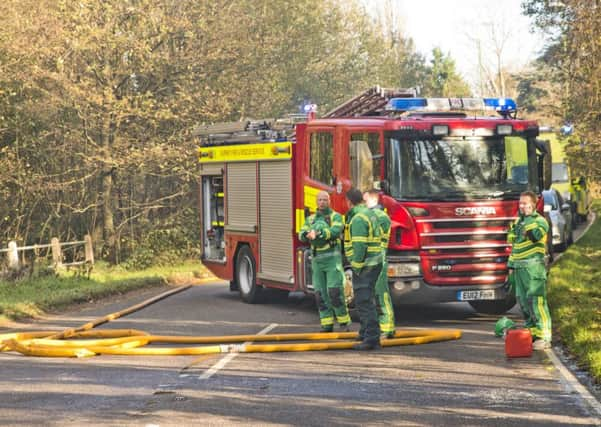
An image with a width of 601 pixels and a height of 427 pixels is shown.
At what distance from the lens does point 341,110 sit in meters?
18.9

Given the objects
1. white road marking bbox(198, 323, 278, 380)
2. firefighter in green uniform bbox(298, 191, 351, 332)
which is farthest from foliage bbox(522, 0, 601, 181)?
white road marking bbox(198, 323, 278, 380)

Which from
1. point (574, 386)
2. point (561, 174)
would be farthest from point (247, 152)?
point (561, 174)

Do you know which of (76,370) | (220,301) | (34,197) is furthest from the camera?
(34,197)

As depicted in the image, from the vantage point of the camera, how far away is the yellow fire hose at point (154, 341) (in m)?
13.0

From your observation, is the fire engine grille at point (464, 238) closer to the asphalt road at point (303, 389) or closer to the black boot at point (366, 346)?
the asphalt road at point (303, 389)

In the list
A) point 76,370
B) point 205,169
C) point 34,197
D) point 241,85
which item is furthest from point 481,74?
point 76,370

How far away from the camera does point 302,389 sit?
1037cm

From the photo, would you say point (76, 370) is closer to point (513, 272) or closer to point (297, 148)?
point (513, 272)

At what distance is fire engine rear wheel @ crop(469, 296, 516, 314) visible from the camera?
56.0 feet

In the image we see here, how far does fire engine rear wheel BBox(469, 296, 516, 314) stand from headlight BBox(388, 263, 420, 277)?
1.98 m

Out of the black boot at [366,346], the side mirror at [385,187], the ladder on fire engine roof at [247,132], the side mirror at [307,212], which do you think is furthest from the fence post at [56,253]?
the black boot at [366,346]

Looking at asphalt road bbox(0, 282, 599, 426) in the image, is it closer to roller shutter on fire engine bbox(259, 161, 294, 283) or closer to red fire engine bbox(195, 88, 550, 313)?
red fire engine bbox(195, 88, 550, 313)

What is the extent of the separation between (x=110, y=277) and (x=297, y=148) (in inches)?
386

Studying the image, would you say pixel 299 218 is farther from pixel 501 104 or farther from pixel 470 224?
pixel 501 104
